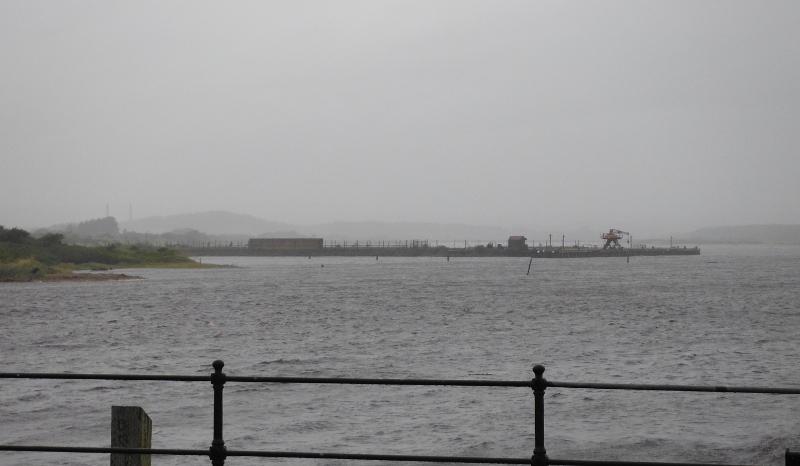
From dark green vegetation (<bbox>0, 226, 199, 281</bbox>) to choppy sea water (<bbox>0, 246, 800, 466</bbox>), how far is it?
35020 millimetres

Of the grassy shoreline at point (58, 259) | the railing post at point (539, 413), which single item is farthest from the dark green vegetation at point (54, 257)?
the railing post at point (539, 413)

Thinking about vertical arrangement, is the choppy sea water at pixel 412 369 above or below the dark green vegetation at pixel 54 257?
below

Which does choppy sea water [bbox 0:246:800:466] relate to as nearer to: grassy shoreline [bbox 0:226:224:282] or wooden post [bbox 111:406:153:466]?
wooden post [bbox 111:406:153:466]

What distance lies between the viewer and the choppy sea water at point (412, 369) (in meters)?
18.6

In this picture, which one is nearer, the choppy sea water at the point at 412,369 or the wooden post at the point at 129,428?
the wooden post at the point at 129,428

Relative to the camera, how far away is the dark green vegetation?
323 feet

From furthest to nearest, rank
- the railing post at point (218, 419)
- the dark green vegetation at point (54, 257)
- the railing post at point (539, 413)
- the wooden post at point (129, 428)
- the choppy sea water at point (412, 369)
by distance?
1. the dark green vegetation at point (54, 257)
2. the choppy sea water at point (412, 369)
3. the wooden post at point (129, 428)
4. the railing post at point (218, 419)
5. the railing post at point (539, 413)

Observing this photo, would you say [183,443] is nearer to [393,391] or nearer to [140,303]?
[393,391]

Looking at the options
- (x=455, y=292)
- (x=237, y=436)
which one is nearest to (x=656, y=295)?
(x=455, y=292)

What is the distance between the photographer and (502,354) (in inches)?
1348

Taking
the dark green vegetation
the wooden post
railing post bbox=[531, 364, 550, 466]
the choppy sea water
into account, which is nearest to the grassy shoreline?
the dark green vegetation

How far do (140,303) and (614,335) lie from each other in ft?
128

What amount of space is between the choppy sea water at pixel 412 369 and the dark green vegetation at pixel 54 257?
3502 centimetres

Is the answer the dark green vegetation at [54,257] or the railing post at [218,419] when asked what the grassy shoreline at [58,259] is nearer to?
the dark green vegetation at [54,257]
